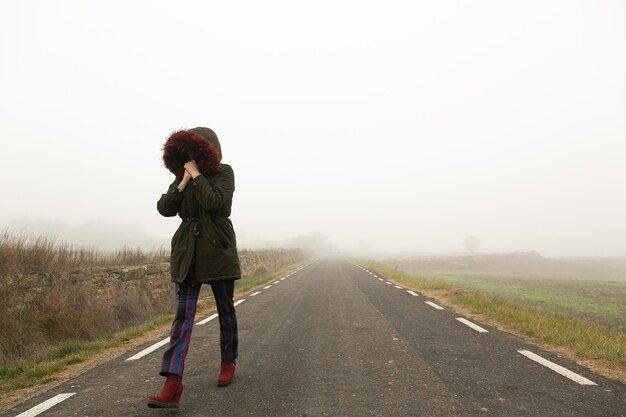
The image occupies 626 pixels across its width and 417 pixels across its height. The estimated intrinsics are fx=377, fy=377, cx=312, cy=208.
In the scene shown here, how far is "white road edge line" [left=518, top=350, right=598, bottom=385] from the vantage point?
12.1ft

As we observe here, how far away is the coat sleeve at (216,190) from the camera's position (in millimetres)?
3141

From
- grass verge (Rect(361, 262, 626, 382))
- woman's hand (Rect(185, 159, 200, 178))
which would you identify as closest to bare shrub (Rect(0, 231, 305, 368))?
woman's hand (Rect(185, 159, 200, 178))

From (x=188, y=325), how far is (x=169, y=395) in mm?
541

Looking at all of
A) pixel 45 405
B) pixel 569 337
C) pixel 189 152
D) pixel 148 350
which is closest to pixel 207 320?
pixel 148 350

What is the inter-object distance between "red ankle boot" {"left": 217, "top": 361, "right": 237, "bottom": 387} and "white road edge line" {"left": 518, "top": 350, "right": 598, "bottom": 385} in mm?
3383

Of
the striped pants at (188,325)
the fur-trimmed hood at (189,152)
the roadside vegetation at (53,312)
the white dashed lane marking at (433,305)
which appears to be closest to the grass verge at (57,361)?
the roadside vegetation at (53,312)

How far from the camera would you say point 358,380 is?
3791 mm

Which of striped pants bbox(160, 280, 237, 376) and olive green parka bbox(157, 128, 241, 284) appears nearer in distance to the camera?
striped pants bbox(160, 280, 237, 376)

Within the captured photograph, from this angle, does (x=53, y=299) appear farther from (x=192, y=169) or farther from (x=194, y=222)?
(x=192, y=169)

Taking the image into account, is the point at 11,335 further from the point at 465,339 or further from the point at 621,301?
the point at 621,301

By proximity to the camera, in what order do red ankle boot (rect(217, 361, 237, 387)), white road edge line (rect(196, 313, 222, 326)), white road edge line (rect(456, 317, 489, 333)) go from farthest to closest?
white road edge line (rect(196, 313, 222, 326)) < white road edge line (rect(456, 317, 489, 333)) < red ankle boot (rect(217, 361, 237, 387))

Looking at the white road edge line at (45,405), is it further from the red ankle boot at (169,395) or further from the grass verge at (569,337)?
the grass verge at (569,337)

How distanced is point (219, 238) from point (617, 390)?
3859 mm

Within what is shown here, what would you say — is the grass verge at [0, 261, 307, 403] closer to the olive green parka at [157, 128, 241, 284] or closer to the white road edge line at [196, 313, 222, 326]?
the white road edge line at [196, 313, 222, 326]
